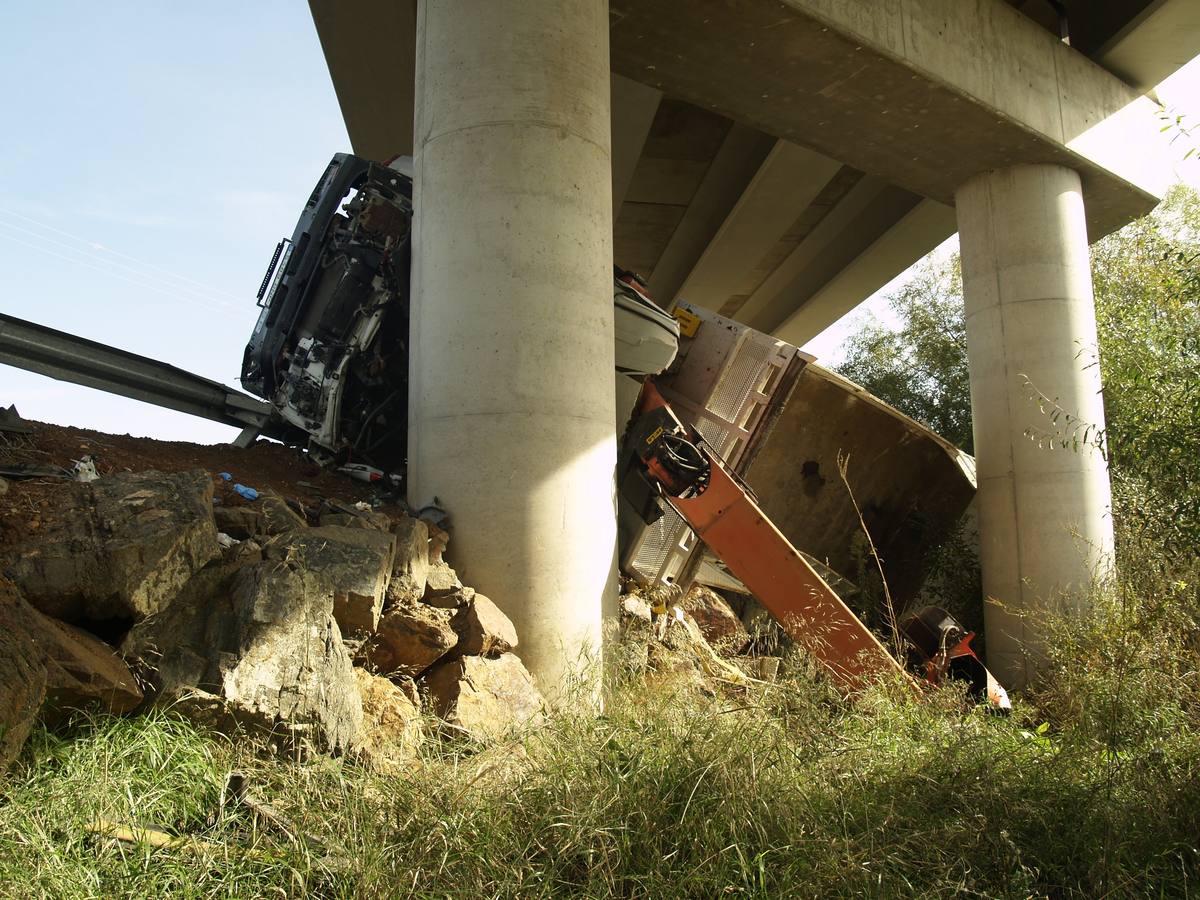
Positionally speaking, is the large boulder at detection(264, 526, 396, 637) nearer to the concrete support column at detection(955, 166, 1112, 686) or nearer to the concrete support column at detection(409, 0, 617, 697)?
the concrete support column at detection(409, 0, 617, 697)

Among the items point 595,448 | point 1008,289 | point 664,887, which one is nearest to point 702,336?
point 595,448

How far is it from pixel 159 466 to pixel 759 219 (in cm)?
1090

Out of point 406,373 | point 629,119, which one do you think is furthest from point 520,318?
point 629,119

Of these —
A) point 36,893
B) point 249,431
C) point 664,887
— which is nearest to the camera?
point 36,893

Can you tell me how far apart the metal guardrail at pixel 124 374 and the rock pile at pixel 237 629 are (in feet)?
8.57

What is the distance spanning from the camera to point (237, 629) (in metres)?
3.65

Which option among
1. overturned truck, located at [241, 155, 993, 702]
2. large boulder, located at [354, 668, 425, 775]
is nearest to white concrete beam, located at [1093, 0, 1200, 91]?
overturned truck, located at [241, 155, 993, 702]

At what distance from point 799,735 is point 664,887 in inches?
55.5

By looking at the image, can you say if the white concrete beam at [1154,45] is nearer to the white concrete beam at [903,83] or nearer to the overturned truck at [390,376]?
the white concrete beam at [903,83]

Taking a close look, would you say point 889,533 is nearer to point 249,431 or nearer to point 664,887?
point 249,431

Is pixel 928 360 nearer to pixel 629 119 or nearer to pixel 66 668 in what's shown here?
pixel 629 119

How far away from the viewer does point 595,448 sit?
5750 millimetres

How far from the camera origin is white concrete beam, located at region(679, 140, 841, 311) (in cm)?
1247

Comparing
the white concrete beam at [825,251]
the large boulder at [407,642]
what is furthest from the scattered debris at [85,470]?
the white concrete beam at [825,251]
